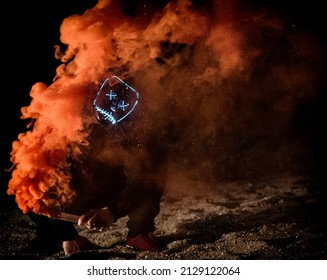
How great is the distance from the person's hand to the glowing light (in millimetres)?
934

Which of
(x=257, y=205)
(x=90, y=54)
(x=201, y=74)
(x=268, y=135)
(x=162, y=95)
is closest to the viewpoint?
(x=90, y=54)

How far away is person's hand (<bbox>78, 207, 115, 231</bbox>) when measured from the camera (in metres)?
3.64

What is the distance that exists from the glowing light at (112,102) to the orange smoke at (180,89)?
0.21 metres

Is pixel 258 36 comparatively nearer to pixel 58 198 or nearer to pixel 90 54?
pixel 90 54

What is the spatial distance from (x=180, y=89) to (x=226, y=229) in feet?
9.73

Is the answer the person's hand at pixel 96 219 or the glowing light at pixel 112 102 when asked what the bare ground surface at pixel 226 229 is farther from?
the glowing light at pixel 112 102

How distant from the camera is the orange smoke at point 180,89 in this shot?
4.05 meters

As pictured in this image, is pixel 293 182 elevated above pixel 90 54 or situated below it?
below

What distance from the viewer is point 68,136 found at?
4109 mm

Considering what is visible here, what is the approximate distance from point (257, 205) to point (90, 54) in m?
3.07

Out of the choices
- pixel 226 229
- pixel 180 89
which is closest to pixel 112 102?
pixel 226 229
